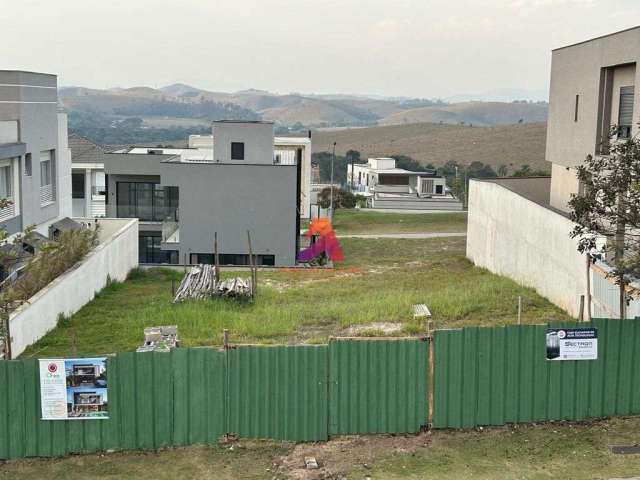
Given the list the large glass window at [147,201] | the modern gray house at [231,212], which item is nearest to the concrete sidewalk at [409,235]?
the modern gray house at [231,212]

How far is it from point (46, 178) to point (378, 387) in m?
26.5

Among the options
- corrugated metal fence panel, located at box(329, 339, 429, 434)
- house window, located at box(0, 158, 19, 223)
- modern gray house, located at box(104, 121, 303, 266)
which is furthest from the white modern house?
house window, located at box(0, 158, 19, 223)

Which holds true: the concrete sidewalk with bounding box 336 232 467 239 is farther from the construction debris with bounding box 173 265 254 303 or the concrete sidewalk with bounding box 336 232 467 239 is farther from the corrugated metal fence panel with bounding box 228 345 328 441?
the corrugated metal fence panel with bounding box 228 345 328 441

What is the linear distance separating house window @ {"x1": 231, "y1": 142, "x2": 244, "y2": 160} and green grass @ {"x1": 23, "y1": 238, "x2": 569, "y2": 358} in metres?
15.0

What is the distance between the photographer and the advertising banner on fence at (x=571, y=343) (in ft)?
43.5

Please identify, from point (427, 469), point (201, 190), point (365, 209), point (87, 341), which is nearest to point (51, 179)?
point (201, 190)

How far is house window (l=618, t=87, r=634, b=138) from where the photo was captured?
25.2 m

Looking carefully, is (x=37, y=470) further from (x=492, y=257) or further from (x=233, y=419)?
(x=492, y=257)

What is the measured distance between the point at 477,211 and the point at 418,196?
53710mm

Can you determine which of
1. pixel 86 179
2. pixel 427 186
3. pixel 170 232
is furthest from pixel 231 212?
pixel 427 186

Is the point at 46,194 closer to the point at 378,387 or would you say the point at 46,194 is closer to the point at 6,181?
the point at 6,181

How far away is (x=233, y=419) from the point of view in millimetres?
12906

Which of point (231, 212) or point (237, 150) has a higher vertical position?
point (237, 150)

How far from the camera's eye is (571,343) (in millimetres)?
13273
